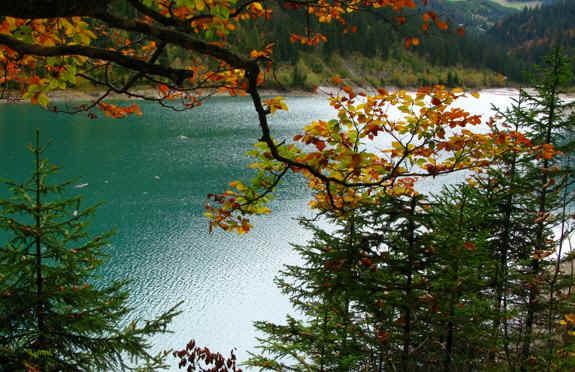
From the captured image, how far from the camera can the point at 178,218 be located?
22.1 meters

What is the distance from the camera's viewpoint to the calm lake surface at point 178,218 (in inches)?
583

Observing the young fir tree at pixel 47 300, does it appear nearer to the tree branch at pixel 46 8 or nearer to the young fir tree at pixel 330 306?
the young fir tree at pixel 330 306

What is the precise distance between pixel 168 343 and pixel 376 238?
397 inches

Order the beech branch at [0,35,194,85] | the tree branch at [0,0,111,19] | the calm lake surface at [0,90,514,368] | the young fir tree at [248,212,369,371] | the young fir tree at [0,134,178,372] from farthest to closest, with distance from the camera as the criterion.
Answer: the calm lake surface at [0,90,514,368] < the young fir tree at [0,134,178,372] < the young fir tree at [248,212,369,371] < the beech branch at [0,35,194,85] < the tree branch at [0,0,111,19]

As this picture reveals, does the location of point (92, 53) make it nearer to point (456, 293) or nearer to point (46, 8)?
point (46, 8)

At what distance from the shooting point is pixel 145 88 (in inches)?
2554

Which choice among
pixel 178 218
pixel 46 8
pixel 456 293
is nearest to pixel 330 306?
pixel 456 293

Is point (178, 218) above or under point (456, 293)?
above

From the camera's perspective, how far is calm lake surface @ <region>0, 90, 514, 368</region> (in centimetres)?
1482

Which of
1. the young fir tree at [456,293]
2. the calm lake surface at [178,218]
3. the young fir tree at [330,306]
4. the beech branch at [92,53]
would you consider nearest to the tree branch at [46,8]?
the beech branch at [92,53]

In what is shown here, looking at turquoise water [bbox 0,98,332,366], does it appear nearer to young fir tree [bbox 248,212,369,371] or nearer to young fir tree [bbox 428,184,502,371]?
young fir tree [bbox 248,212,369,371]

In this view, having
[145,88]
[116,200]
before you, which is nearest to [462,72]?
[145,88]

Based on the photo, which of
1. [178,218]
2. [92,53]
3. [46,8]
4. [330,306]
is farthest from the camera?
[178,218]

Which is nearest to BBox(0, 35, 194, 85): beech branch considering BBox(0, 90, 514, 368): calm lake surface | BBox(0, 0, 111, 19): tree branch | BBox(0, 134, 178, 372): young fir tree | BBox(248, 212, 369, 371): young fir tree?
BBox(0, 0, 111, 19): tree branch
